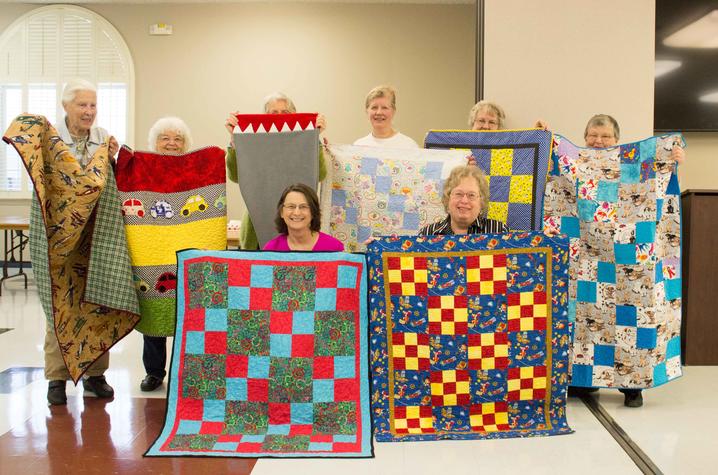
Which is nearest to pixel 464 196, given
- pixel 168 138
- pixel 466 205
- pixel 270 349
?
pixel 466 205

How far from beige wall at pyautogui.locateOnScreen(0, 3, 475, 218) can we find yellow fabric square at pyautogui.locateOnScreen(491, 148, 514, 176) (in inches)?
195

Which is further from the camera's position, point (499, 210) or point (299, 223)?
point (499, 210)

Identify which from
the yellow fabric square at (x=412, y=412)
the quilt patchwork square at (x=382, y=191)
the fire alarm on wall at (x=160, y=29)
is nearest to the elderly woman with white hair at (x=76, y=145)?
the quilt patchwork square at (x=382, y=191)

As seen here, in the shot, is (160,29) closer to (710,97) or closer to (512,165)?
(710,97)

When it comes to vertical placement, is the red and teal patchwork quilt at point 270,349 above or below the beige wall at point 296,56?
below

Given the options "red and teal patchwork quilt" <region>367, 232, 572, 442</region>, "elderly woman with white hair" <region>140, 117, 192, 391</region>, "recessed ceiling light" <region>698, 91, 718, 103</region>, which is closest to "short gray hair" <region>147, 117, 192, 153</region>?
"elderly woman with white hair" <region>140, 117, 192, 391</region>

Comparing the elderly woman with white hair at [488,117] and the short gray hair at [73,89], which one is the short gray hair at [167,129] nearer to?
the short gray hair at [73,89]

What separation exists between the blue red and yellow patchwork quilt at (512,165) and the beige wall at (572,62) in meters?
0.93

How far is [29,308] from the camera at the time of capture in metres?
5.73

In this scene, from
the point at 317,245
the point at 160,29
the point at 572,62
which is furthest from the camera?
the point at 160,29

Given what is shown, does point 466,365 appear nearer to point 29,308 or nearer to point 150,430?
point 150,430

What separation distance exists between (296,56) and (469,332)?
626cm

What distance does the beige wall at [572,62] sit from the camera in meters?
4.20

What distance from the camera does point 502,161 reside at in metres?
3.39
